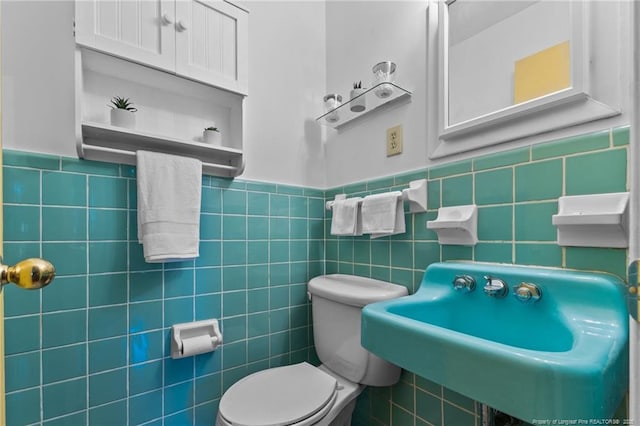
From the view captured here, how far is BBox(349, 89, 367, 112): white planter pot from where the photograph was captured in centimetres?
135

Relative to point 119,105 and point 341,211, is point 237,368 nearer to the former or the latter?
point 341,211

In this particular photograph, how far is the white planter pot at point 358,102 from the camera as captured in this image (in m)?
1.35

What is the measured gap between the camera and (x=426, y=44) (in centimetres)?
116

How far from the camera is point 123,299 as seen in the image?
1094 millimetres

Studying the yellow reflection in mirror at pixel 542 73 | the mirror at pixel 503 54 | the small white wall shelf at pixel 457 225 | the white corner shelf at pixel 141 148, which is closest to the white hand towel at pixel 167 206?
the white corner shelf at pixel 141 148

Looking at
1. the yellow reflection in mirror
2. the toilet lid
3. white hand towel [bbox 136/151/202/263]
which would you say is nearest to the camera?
the yellow reflection in mirror

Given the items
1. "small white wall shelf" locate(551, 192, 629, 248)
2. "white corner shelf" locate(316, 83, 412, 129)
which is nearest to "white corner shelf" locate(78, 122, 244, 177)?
"white corner shelf" locate(316, 83, 412, 129)

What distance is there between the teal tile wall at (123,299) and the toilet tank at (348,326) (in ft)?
0.79

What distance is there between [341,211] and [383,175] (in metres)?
0.24

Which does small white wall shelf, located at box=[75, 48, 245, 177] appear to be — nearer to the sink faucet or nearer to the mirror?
the mirror

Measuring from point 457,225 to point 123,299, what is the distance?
1156mm

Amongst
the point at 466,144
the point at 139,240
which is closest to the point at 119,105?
the point at 139,240

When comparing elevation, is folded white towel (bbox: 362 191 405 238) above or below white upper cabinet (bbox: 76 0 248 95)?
below

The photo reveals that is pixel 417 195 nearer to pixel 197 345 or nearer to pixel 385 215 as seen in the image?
pixel 385 215
